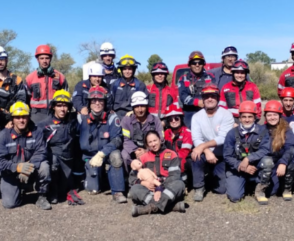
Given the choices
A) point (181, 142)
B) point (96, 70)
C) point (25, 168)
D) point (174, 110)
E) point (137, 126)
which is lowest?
point (25, 168)

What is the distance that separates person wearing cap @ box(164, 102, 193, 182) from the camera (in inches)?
270

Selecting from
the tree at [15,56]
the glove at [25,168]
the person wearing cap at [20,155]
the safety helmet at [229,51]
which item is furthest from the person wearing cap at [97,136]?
the tree at [15,56]

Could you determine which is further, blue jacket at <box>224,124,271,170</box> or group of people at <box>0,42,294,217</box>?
blue jacket at <box>224,124,271,170</box>

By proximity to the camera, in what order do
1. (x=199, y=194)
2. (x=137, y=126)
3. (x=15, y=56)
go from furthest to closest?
(x=15, y=56) < (x=137, y=126) < (x=199, y=194)

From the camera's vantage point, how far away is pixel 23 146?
629cm

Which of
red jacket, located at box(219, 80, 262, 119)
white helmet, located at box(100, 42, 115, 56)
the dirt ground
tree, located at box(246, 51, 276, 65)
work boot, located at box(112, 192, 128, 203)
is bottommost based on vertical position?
the dirt ground

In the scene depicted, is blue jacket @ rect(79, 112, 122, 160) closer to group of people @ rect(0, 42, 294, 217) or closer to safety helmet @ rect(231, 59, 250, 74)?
group of people @ rect(0, 42, 294, 217)

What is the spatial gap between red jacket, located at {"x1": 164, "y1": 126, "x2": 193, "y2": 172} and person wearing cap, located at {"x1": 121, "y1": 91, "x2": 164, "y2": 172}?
1.01 ft

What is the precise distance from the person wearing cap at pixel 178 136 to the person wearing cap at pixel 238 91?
984 mm

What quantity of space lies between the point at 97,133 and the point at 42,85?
1.61m

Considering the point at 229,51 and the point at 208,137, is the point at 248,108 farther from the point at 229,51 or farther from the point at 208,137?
the point at 229,51

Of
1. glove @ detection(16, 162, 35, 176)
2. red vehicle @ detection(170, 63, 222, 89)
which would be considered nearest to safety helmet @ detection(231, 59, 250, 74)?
glove @ detection(16, 162, 35, 176)

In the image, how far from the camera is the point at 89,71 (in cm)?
760

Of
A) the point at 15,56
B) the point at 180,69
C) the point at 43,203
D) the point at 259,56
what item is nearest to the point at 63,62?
the point at 15,56
